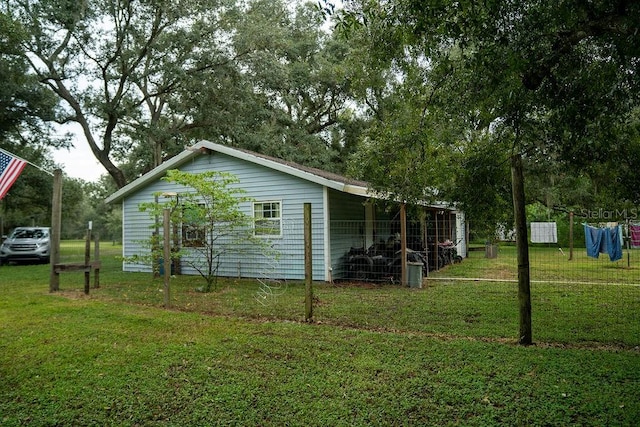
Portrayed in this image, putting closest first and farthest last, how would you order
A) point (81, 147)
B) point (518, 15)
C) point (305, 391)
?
1. point (305, 391)
2. point (518, 15)
3. point (81, 147)

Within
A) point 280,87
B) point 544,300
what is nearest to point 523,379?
point 544,300

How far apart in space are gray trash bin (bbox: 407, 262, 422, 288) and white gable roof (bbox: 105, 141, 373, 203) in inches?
78.0

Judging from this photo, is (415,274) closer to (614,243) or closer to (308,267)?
(308,267)

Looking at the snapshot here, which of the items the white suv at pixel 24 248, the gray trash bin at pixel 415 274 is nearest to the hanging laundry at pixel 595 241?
the gray trash bin at pixel 415 274

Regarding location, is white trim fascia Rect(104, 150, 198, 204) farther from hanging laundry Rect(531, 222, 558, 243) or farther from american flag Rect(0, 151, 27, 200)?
hanging laundry Rect(531, 222, 558, 243)

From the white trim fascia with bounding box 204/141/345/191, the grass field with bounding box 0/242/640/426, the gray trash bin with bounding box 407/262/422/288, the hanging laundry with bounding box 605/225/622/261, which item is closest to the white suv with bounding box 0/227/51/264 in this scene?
the white trim fascia with bounding box 204/141/345/191

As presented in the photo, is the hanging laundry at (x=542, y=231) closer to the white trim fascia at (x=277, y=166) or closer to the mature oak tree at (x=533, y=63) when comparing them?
the mature oak tree at (x=533, y=63)

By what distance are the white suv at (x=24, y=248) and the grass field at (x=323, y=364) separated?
11213 mm

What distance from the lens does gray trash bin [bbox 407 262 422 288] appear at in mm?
9648

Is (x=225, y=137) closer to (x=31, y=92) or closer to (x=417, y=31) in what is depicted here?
(x=31, y=92)

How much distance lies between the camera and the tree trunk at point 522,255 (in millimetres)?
4723

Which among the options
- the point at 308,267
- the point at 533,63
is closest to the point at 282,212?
the point at 308,267

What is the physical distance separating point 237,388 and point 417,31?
3762 millimetres

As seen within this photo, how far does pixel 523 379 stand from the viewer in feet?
12.5
